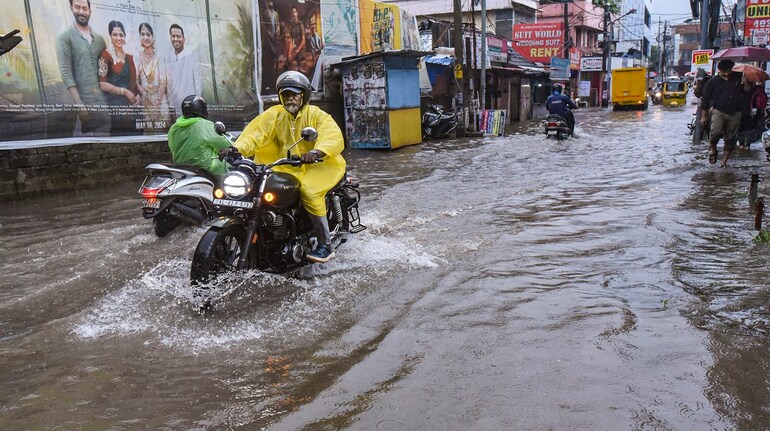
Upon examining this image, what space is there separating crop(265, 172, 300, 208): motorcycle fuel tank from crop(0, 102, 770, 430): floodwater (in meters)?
0.60

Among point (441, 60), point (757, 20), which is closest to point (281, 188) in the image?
point (757, 20)

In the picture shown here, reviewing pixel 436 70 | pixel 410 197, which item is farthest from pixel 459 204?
pixel 436 70

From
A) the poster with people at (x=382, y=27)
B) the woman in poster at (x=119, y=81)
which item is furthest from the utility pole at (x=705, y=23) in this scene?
the woman in poster at (x=119, y=81)

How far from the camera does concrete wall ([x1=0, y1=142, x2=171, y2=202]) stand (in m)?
8.91

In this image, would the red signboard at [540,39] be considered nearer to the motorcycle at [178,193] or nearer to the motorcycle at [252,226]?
the motorcycle at [178,193]

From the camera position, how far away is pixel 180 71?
1167 cm

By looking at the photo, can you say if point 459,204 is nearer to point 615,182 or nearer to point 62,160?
point 615,182

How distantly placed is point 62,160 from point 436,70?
16.9 metres

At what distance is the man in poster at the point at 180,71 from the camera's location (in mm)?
11477

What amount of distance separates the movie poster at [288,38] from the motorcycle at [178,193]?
853cm

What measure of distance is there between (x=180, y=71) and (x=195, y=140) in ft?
19.6

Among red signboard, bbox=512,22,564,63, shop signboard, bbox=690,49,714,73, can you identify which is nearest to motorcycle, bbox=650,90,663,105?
red signboard, bbox=512,22,564,63

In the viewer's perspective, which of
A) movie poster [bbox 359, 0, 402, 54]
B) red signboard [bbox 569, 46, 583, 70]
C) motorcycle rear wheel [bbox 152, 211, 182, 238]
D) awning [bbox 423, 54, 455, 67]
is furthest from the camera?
red signboard [bbox 569, 46, 583, 70]

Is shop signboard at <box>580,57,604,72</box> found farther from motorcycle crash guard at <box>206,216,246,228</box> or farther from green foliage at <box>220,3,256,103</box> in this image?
motorcycle crash guard at <box>206,216,246,228</box>
